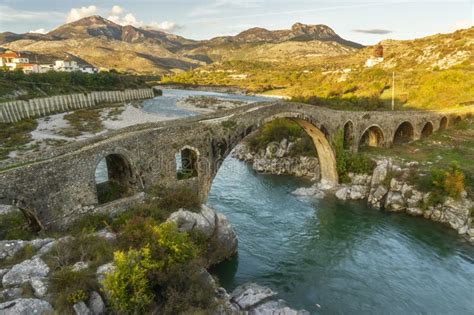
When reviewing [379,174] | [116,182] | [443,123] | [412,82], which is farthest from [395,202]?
[412,82]

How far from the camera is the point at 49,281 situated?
1038 centimetres

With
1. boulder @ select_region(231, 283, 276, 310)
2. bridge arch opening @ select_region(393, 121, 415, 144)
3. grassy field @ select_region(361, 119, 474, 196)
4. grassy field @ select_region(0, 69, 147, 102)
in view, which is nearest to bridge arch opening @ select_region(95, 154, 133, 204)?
boulder @ select_region(231, 283, 276, 310)

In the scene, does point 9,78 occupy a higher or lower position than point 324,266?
higher

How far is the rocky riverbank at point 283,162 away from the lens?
3530 cm

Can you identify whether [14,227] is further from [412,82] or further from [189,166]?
[412,82]

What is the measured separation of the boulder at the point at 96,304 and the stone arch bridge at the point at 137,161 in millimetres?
5342

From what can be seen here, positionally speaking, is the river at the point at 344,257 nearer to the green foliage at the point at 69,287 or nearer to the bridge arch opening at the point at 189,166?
the bridge arch opening at the point at 189,166

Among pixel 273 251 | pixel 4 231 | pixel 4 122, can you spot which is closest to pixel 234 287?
pixel 273 251

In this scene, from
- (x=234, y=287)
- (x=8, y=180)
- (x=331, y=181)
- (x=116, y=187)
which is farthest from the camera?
(x=331, y=181)

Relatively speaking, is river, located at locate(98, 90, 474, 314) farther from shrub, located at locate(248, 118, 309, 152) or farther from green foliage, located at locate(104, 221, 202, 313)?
shrub, located at locate(248, 118, 309, 152)

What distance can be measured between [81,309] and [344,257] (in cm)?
1529

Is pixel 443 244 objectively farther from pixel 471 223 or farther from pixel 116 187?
pixel 116 187

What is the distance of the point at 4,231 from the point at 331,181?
2581 cm

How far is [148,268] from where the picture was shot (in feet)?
39.1
